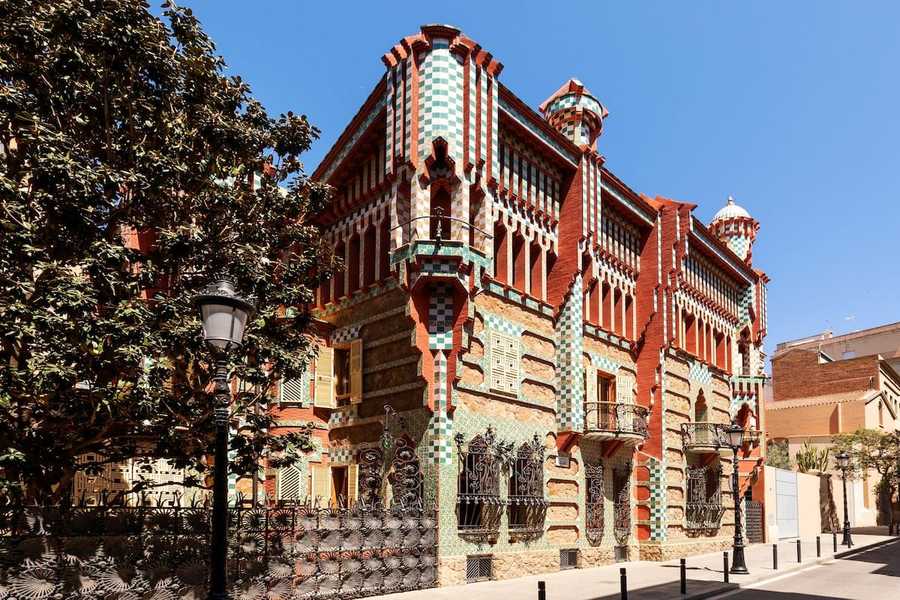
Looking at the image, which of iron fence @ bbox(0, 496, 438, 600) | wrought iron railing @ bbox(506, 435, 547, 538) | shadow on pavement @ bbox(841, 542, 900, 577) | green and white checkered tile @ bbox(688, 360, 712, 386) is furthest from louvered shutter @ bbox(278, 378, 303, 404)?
shadow on pavement @ bbox(841, 542, 900, 577)

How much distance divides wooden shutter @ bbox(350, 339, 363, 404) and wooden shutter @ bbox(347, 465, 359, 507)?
1747 mm

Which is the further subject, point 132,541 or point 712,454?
point 712,454

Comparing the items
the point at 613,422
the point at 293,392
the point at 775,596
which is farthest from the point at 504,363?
the point at 775,596

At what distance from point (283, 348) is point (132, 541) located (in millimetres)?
3952

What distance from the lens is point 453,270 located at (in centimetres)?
1858

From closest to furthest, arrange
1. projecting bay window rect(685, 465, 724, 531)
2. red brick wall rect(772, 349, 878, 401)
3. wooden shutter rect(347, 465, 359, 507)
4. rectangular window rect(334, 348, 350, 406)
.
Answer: wooden shutter rect(347, 465, 359, 507) → rectangular window rect(334, 348, 350, 406) → projecting bay window rect(685, 465, 724, 531) → red brick wall rect(772, 349, 878, 401)

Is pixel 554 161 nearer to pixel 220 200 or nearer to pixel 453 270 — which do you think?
pixel 453 270

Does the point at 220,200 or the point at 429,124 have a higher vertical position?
the point at 429,124

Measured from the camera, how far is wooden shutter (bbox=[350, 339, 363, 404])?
21.3 meters

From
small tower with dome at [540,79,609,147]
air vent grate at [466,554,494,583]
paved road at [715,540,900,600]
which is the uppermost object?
small tower with dome at [540,79,609,147]

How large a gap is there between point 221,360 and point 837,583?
18.2 meters

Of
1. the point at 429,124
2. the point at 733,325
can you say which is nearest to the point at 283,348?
the point at 429,124

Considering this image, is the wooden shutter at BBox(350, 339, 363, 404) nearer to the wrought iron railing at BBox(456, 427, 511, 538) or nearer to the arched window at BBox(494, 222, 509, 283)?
the wrought iron railing at BBox(456, 427, 511, 538)

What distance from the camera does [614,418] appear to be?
24.4 metres
